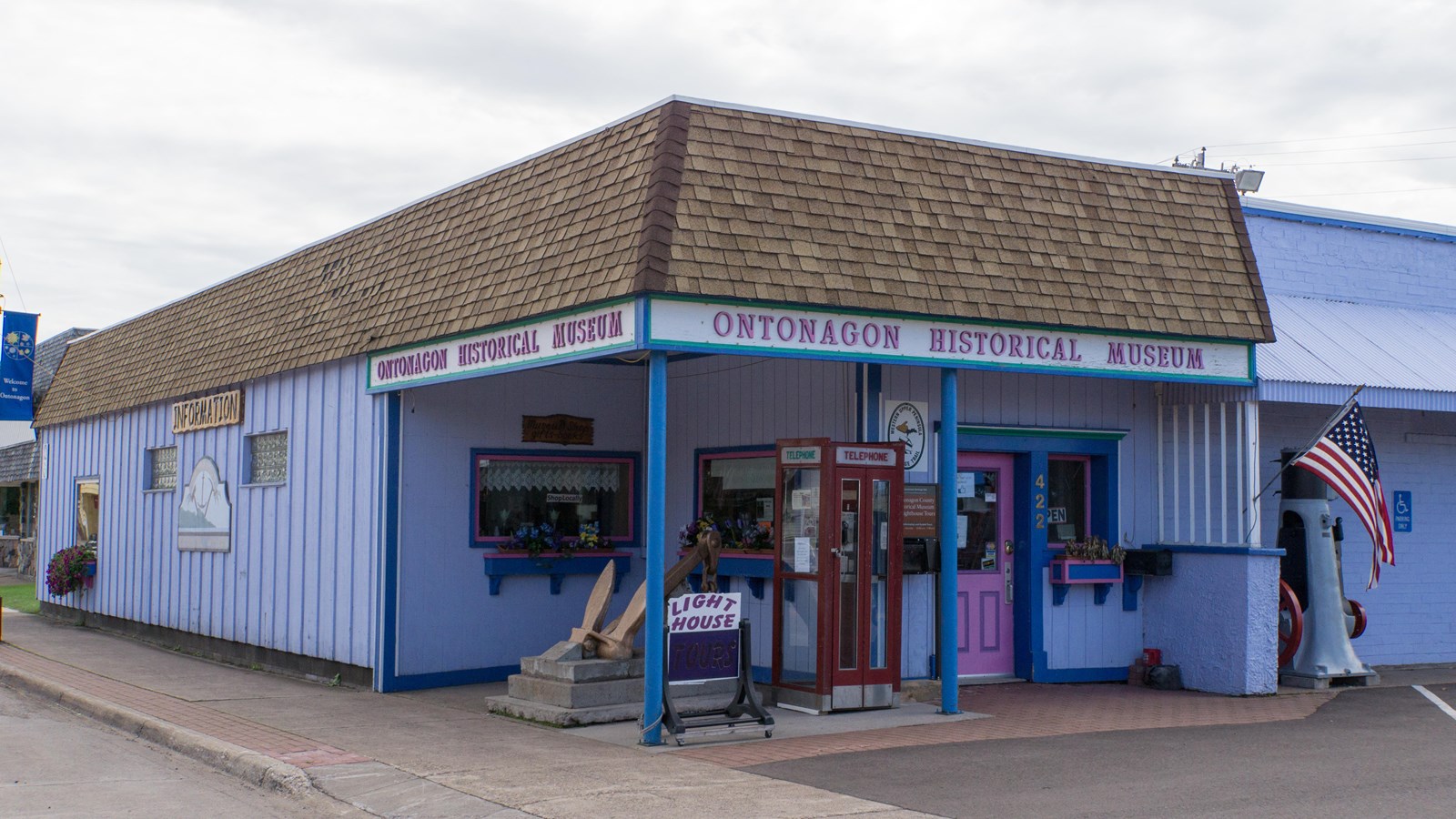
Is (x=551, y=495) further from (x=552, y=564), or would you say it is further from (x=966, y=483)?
(x=966, y=483)

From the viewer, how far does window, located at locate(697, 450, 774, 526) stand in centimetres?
1259

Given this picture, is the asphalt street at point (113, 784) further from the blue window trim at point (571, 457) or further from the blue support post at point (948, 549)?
the blue support post at point (948, 549)

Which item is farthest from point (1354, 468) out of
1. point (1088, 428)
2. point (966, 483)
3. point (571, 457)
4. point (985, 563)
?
point (571, 457)

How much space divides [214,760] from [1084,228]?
798cm

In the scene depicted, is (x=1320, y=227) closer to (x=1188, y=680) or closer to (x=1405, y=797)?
(x=1188, y=680)

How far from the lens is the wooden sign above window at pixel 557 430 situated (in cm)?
1412

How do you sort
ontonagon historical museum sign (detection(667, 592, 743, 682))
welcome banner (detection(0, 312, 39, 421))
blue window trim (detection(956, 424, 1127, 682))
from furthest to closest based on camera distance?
welcome banner (detection(0, 312, 39, 421)), blue window trim (detection(956, 424, 1127, 682)), ontonagon historical museum sign (detection(667, 592, 743, 682))

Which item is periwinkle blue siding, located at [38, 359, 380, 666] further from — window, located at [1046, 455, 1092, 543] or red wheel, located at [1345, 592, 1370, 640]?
red wheel, located at [1345, 592, 1370, 640]

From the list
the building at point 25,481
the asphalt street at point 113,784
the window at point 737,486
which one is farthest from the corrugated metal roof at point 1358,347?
the building at point 25,481

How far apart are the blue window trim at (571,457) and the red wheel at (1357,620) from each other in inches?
278

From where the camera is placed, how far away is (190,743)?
10.1 m

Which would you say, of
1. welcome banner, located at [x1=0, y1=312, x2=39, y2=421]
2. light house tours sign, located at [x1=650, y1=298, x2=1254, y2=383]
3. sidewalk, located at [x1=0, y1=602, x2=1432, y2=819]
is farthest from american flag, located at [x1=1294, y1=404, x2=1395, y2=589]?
welcome banner, located at [x1=0, y1=312, x2=39, y2=421]

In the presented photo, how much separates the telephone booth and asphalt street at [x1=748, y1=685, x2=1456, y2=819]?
1494 millimetres

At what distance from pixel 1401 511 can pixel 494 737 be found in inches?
399
